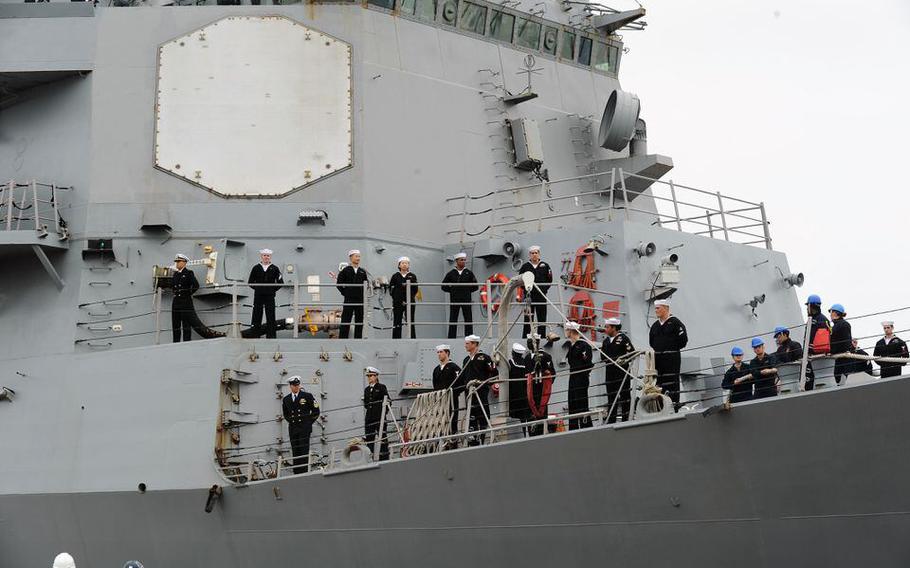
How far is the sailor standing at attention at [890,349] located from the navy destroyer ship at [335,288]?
893 millimetres

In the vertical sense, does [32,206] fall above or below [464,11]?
below

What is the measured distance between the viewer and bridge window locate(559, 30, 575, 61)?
14.9 metres

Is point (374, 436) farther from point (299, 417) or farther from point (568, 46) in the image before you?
point (568, 46)

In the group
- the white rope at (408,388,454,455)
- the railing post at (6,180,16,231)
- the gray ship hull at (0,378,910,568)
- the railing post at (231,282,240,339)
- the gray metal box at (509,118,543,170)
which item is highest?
the gray metal box at (509,118,543,170)

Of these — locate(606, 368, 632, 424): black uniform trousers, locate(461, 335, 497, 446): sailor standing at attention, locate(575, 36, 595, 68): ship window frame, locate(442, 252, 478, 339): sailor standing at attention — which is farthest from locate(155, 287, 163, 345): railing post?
locate(575, 36, 595, 68): ship window frame

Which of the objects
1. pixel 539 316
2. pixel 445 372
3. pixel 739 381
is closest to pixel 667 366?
pixel 739 381

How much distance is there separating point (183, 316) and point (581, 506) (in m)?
4.56

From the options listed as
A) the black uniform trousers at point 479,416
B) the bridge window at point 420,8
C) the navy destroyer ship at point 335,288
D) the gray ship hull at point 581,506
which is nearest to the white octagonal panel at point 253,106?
the navy destroyer ship at point 335,288

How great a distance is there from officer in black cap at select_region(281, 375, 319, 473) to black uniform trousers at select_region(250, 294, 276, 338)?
87 centimetres

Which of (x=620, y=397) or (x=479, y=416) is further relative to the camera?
(x=479, y=416)

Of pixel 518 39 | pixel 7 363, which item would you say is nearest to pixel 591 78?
pixel 518 39

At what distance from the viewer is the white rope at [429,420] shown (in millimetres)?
9992

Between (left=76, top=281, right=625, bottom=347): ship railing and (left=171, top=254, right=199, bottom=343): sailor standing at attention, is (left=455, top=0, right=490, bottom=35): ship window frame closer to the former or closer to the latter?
(left=76, top=281, right=625, bottom=347): ship railing

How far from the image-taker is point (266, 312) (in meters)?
11.4
